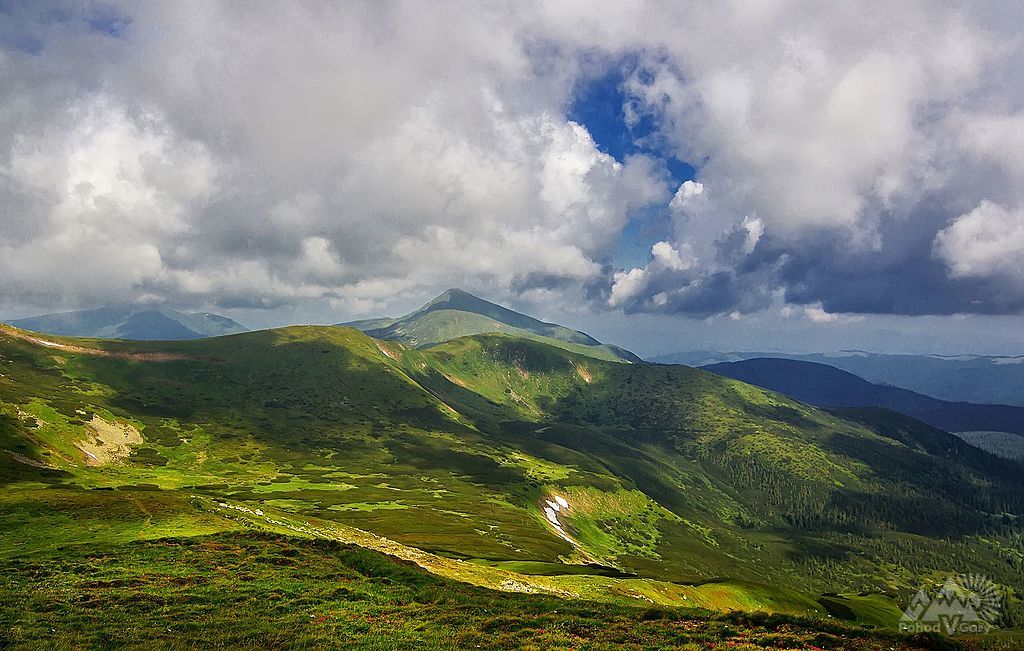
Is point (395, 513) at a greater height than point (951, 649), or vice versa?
point (951, 649)

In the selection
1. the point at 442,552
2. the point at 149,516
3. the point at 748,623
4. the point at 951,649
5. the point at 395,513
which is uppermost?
the point at 951,649

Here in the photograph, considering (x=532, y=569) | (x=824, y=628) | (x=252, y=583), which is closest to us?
(x=824, y=628)

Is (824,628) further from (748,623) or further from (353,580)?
(353,580)

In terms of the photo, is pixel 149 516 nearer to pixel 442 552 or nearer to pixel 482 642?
pixel 442 552

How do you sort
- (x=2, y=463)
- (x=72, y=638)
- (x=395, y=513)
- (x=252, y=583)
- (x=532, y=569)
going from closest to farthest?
(x=72, y=638) < (x=252, y=583) < (x=532, y=569) < (x=2, y=463) < (x=395, y=513)

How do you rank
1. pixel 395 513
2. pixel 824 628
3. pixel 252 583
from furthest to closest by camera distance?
pixel 395 513, pixel 252 583, pixel 824 628

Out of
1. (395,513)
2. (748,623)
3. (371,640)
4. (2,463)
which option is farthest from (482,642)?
(2,463)

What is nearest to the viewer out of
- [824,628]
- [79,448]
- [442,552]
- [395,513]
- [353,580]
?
[824,628]

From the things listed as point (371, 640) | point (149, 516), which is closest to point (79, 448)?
point (149, 516)

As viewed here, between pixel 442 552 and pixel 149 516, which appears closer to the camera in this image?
pixel 149 516
